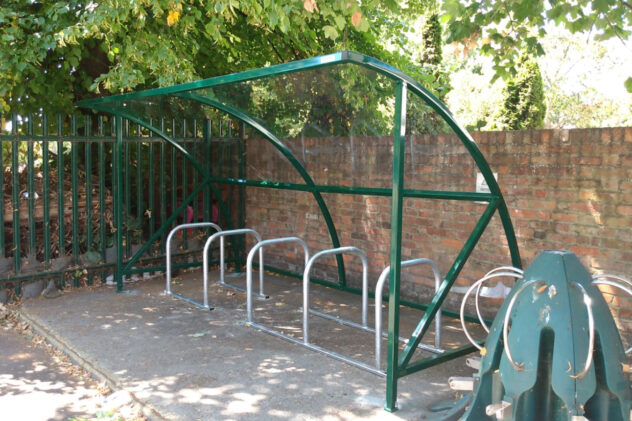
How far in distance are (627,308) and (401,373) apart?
187 centimetres

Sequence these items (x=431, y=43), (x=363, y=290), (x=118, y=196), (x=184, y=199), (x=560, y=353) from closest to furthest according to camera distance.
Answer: (x=560, y=353) < (x=363, y=290) < (x=118, y=196) < (x=184, y=199) < (x=431, y=43)

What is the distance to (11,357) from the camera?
15.3 feet

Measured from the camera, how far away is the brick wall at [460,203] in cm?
430

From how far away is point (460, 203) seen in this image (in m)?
5.30

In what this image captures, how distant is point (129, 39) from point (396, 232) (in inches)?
164

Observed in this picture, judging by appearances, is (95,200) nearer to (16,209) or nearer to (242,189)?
(16,209)

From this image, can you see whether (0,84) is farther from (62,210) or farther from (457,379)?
(457,379)

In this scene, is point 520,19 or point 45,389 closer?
point 45,389

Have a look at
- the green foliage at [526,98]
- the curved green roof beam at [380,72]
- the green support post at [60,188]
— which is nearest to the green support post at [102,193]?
the green support post at [60,188]

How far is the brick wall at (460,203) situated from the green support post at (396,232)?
1.74 metres

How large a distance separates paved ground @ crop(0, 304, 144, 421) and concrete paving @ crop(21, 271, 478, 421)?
0.37 feet

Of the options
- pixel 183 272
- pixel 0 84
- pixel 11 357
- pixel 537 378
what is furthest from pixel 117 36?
pixel 537 378

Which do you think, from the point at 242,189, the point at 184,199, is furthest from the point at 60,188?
the point at 242,189

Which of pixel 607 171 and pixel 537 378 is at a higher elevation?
pixel 607 171
